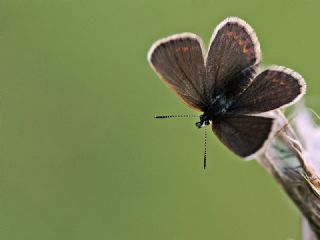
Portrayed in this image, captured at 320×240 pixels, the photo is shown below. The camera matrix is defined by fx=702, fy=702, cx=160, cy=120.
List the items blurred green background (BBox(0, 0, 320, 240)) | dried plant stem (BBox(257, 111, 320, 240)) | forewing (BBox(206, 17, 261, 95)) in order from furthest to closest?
blurred green background (BBox(0, 0, 320, 240)) < forewing (BBox(206, 17, 261, 95)) < dried plant stem (BBox(257, 111, 320, 240))

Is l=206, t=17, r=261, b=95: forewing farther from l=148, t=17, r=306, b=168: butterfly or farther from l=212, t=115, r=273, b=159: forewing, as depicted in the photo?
l=212, t=115, r=273, b=159: forewing

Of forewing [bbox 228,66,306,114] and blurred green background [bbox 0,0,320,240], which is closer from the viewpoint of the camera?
forewing [bbox 228,66,306,114]

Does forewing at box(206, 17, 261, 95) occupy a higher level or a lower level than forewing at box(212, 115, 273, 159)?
higher

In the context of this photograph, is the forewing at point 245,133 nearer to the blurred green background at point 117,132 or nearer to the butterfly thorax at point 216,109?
the butterfly thorax at point 216,109

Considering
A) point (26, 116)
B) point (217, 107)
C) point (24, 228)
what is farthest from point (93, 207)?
point (217, 107)

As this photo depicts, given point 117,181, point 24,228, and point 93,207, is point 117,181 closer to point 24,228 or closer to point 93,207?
point 93,207

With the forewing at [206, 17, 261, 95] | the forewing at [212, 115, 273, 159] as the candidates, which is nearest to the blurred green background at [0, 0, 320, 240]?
the forewing at [206, 17, 261, 95]
